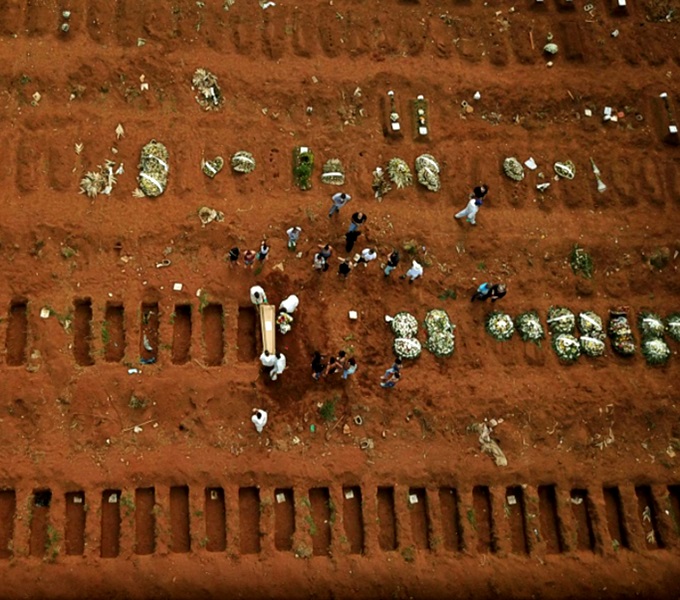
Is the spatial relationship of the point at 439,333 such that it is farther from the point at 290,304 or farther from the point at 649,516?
the point at 649,516

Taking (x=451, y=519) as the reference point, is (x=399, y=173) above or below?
above

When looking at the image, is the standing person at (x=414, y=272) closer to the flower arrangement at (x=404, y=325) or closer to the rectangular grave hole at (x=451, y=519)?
the flower arrangement at (x=404, y=325)

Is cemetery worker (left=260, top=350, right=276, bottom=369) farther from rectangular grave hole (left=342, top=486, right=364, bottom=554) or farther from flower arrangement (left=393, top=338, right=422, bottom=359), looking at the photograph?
rectangular grave hole (left=342, top=486, right=364, bottom=554)

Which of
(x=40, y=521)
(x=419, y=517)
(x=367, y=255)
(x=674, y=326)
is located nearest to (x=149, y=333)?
(x=40, y=521)

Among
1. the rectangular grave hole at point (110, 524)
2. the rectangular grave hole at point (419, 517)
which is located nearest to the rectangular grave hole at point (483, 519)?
the rectangular grave hole at point (419, 517)

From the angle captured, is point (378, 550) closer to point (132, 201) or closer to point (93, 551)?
point (93, 551)

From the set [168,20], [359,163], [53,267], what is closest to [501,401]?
[359,163]
